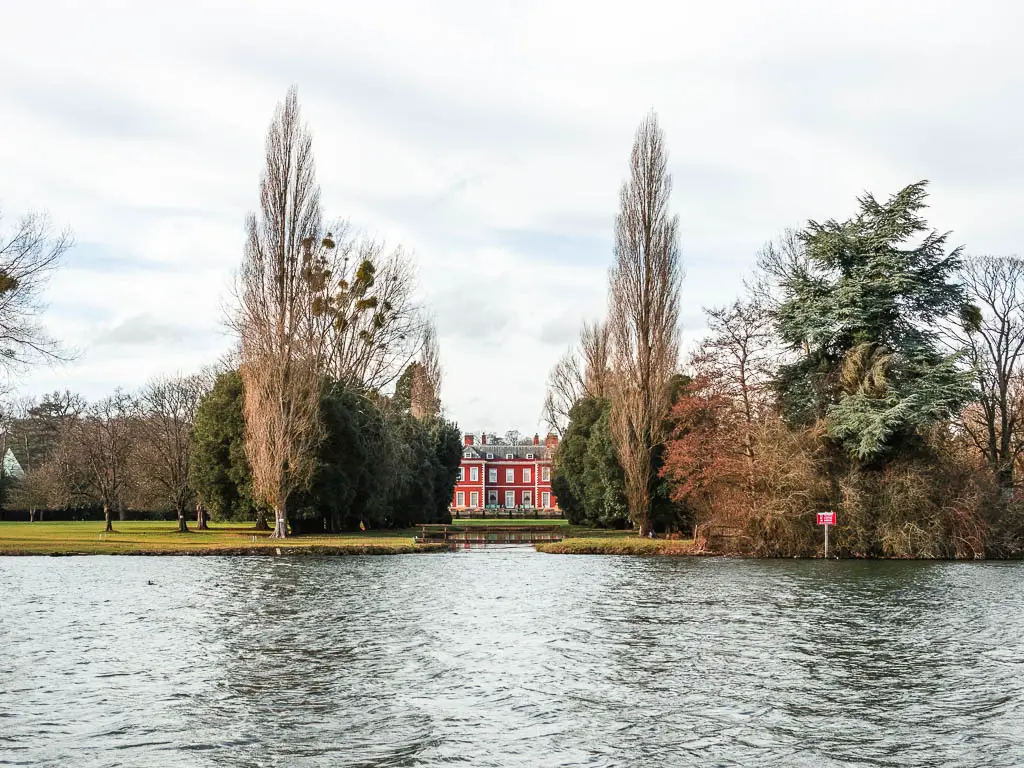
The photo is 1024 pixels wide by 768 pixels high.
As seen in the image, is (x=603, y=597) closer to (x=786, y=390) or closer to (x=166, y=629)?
(x=166, y=629)

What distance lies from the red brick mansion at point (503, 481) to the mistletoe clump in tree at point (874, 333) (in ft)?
260

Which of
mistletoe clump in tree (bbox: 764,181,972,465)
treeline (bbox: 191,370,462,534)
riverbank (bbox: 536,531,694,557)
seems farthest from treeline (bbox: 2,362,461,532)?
mistletoe clump in tree (bbox: 764,181,972,465)

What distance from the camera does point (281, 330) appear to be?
4244 cm

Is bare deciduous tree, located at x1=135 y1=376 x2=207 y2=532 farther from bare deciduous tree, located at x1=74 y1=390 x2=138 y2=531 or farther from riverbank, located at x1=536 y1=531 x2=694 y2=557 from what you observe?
riverbank, located at x1=536 y1=531 x2=694 y2=557

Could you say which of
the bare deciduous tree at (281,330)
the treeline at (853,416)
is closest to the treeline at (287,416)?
the bare deciduous tree at (281,330)

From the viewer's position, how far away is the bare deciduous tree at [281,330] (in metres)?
41.3

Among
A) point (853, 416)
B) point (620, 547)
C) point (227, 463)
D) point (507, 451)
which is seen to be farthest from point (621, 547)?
point (507, 451)

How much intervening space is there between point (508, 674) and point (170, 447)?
149 ft

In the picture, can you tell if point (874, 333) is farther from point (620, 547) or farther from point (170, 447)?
point (170, 447)

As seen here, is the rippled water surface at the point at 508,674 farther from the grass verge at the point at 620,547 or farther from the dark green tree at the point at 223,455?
the dark green tree at the point at 223,455

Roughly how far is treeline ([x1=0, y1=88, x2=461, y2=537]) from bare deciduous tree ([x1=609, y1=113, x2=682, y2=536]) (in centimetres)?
1223

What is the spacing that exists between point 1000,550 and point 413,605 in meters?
25.1

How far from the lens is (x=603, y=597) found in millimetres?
22469

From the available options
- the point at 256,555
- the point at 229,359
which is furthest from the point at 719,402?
the point at 229,359
